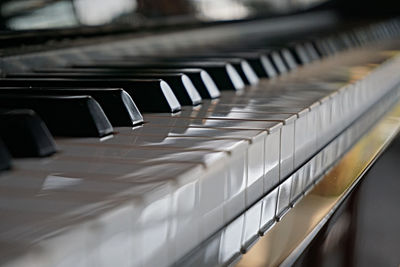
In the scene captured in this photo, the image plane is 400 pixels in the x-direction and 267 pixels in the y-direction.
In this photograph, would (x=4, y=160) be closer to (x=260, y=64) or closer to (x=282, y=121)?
(x=282, y=121)

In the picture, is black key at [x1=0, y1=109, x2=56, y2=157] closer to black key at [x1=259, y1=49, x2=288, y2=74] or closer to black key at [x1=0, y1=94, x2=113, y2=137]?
black key at [x1=0, y1=94, x2=113, y2=137]

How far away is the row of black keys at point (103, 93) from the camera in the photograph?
48cm

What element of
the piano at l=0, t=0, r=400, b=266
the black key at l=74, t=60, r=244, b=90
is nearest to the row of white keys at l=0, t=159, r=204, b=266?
the piano at l=0, t=0, r=400, b=266

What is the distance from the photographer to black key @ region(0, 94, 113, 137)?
0.55m

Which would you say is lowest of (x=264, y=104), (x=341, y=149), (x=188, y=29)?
(x=341, y=149)

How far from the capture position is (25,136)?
18.7 inches

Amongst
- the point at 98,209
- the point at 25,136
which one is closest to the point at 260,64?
the point at 25,136

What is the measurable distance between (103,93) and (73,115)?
7 centimetres

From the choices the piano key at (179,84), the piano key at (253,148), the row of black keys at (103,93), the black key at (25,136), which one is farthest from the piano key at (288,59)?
the black key at (25,136)

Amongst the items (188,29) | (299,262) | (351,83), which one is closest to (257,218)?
(299,262)

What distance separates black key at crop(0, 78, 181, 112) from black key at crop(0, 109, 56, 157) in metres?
0.22

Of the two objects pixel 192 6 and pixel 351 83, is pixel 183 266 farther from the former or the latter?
pixel 192 6

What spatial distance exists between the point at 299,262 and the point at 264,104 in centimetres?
27

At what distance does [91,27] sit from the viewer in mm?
1062
